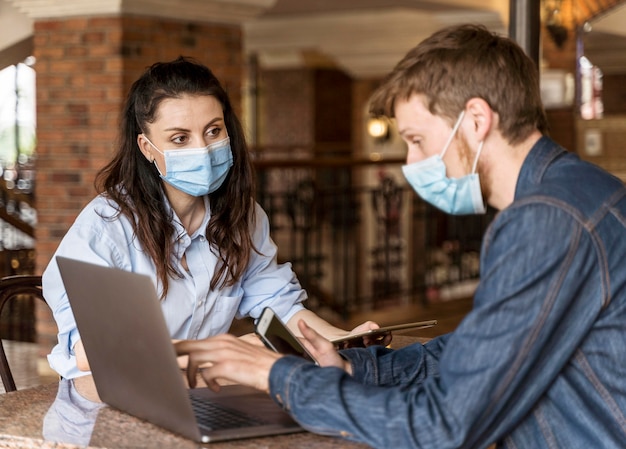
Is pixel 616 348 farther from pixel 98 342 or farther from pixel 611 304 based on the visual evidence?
pixel 98 342

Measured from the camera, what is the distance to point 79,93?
5.43 meters

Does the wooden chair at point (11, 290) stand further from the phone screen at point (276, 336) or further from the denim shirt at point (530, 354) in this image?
the denim shirt at point (530, 354)

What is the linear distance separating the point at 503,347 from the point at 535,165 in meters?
0.31

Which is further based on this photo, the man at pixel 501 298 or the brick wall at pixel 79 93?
the brick wall at pixel 79 93

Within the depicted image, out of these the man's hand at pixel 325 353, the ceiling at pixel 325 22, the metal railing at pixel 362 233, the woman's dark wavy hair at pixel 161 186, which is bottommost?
the metal railing at pixel 362 233

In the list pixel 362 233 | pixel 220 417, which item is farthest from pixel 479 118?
pixel 362 233

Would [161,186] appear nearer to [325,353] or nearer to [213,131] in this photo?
[213,131]

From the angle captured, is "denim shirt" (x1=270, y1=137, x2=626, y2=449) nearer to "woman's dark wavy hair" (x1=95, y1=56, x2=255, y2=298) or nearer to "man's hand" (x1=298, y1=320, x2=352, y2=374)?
"man's hand" (x1=298, y1=320, x2=352, y2=374)

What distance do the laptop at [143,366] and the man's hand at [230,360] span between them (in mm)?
62

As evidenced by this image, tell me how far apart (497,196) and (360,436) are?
443mm

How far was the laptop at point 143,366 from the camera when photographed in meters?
1.54

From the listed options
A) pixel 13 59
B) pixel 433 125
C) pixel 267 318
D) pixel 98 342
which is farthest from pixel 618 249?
pixel 13 59

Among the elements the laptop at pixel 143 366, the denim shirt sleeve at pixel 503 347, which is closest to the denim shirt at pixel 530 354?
the denim shirt sleeve at pixel 503 347

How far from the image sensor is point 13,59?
6.45m
